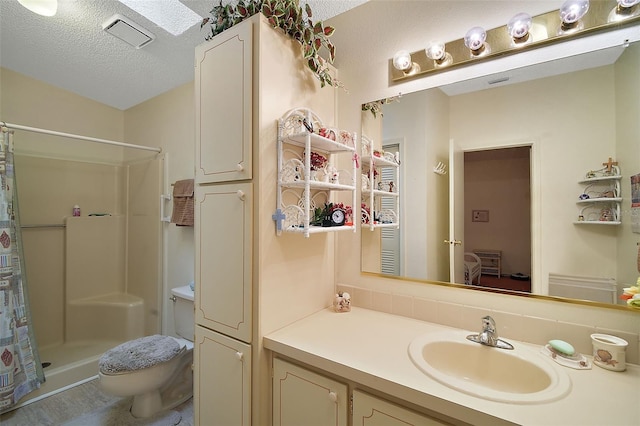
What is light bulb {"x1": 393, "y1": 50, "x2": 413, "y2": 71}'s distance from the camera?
140 centimetres

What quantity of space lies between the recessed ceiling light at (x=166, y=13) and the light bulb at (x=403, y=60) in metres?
1.27

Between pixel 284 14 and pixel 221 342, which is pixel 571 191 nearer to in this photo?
pixel 284 14

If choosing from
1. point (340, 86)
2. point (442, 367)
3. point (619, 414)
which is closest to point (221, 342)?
point (442, 367)

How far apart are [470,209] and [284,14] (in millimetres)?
1207

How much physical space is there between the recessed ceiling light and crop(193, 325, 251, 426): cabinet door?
187cm

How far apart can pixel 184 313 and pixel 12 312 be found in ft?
3.60

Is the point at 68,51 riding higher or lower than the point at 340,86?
higher

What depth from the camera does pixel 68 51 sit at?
2174 mm

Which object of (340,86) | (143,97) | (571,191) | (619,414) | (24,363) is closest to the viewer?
(619,414)

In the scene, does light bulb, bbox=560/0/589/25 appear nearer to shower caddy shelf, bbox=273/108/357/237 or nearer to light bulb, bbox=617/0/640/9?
light bulb, bbox=617/0/640/9

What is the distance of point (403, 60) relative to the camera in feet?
4.59

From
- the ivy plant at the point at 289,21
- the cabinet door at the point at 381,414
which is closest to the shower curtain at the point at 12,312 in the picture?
the ivy plant at the point at 289,21

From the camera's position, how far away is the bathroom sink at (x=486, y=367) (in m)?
0.83

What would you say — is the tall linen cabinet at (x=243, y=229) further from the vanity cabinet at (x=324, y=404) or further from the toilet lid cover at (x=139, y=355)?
the toilet lid cover at (x=139, y=355)
